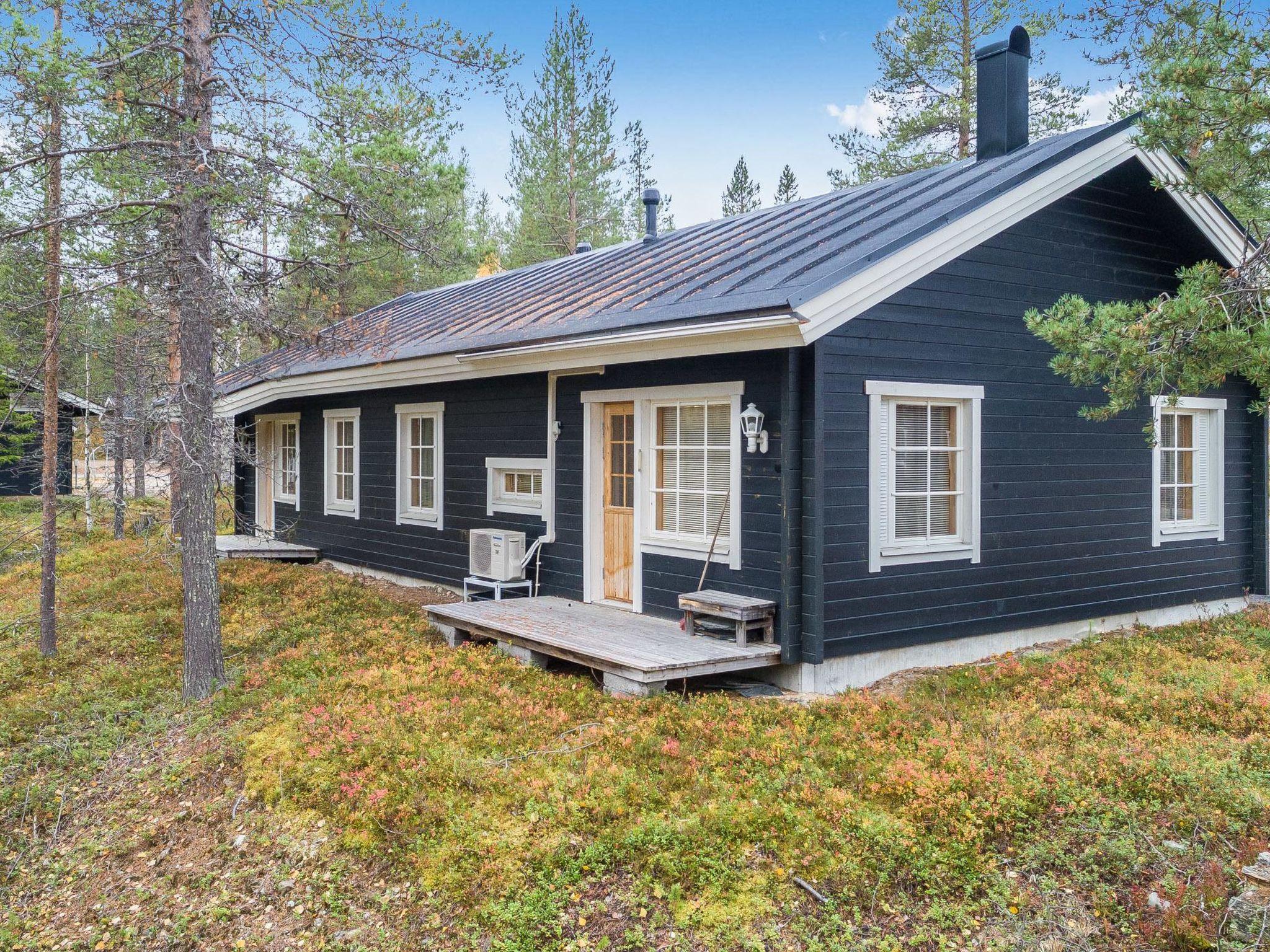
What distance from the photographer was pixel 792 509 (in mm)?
6195

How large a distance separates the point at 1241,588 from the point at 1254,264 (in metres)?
4.79

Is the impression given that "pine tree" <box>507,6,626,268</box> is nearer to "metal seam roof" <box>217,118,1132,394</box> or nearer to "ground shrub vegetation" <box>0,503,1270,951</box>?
"metal seam roof" <box>217,118,1132,394</box>

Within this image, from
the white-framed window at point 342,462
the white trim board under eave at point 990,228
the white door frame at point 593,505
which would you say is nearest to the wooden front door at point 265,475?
the white-framed window at point 342,462

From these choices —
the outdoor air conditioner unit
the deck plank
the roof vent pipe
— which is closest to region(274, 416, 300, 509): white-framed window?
the outdoor air conditioner unit

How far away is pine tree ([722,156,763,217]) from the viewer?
27.5 metres

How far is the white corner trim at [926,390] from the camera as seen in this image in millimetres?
6480

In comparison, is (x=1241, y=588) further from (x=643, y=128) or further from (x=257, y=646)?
(x=643, y=128)

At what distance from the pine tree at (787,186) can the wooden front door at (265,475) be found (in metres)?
17.5

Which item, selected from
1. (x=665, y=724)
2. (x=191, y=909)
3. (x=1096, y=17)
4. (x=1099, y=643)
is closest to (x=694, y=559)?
(x=665, y=724)

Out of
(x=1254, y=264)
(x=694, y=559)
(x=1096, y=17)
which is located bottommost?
(x=694, y=559)

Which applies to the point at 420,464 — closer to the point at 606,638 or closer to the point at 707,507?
the point at 707,507

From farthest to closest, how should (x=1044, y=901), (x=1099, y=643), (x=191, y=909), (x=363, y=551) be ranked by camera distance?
(x=363, y=551)
(x=1099, y=643)
(x=191, y=909)
(x=1044, y=901)

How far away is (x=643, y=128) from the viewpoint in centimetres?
2373

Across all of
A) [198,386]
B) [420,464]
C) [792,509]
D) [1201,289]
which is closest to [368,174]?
[198,386]
